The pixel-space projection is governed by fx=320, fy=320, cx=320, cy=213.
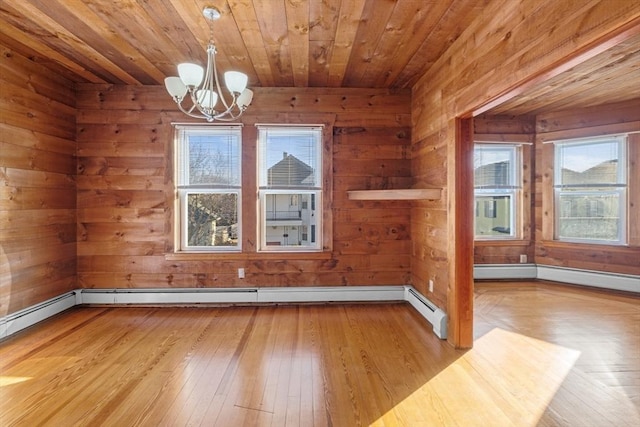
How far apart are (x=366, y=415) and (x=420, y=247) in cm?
211

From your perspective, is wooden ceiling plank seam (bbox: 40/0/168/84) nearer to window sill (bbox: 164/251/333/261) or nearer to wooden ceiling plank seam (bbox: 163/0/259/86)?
wooden ceiling plank seam (bbox: 163/0/259/86)

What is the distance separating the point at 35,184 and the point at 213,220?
175 centimetres

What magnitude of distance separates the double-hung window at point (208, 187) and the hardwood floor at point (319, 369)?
34.7 inches

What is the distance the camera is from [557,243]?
15.4 ft

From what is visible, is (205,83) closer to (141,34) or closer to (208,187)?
(141,34)

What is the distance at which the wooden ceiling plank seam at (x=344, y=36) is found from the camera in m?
2.24

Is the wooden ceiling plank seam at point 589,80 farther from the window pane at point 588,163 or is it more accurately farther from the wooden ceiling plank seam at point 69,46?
the wooden ceiling plank seam at point 69,46

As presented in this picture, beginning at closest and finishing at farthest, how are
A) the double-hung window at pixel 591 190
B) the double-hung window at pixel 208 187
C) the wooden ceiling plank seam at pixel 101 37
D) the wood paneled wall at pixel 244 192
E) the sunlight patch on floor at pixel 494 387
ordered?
the sunlight patch on floor at pixel 494 387, the wooden ceiling plank seam at pixel 101 37, the wood paneled wall at pixel 244 192, the double-hung window at pixel 208 187, the double-hung window at pixel 591 190

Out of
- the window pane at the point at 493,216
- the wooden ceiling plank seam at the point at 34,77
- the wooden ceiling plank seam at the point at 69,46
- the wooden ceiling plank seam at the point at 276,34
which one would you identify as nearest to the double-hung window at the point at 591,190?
the window pane at the point at 493,216

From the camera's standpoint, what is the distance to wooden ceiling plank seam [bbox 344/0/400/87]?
2.26 metres

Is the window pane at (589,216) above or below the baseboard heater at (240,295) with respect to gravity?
above

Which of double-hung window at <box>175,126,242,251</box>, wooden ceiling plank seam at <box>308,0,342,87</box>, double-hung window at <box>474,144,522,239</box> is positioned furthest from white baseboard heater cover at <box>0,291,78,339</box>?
double-hung window at <box>474,144,522,239</box>

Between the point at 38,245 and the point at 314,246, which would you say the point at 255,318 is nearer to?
the point at 314,246

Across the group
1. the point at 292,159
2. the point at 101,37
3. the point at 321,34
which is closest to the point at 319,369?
the point at 292,159
